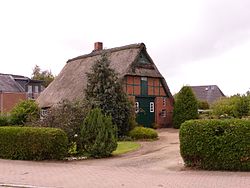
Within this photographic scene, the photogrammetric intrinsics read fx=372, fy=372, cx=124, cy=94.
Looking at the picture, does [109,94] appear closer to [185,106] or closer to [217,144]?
[185,106]

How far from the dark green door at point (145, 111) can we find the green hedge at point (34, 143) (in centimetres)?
1843

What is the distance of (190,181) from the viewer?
1093cm

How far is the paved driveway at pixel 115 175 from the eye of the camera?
10.7 metres

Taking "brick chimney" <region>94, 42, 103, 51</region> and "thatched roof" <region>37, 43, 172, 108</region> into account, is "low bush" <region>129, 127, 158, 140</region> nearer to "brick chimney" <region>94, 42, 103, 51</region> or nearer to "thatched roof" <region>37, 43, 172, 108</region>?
"thatched roof" <region>37, 43, 172, 108</region>

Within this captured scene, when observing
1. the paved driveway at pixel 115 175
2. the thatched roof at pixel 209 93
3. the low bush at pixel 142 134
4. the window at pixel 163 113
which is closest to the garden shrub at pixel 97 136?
the paved driveway at pixel 115 175

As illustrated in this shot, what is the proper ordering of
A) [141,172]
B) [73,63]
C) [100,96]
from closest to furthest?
[141,172]
[100,96]
[73,63]

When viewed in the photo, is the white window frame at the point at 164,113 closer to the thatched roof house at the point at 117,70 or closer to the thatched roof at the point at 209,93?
the thatched roof house at the point at 117,70

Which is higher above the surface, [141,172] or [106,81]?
[106,81]

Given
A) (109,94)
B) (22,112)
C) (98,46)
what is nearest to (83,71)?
(98,46)

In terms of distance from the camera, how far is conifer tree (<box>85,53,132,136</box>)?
86.0ft

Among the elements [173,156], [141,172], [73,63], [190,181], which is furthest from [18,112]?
[190,181]

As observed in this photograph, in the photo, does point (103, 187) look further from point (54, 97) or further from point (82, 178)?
point (54, 97)

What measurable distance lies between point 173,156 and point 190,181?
583cm

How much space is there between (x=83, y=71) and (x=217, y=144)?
26.7 metres
